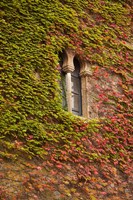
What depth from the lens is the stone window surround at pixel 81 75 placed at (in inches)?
286

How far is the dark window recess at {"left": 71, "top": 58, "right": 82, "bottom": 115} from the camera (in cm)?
748

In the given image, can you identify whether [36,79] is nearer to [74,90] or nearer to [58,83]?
[58,83]

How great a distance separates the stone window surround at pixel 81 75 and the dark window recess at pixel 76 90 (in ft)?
0.25

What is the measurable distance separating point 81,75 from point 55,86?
963 millimetres

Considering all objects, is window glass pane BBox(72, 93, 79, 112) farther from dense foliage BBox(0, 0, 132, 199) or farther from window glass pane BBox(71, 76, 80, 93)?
dense foliage BBox(0, 0, 132, 199)

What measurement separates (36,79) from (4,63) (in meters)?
0.65

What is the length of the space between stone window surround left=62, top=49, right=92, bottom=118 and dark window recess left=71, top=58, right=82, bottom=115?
3.1 inches

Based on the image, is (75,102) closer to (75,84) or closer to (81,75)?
(75,84)

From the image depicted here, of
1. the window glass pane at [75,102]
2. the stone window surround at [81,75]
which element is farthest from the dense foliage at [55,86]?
the window glass pane at [75,102]

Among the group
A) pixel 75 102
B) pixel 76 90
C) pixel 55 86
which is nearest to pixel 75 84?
pixel 76 90

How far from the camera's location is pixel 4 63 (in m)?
6.43

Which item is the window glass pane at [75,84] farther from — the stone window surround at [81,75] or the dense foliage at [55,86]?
the dense foliage at [55,86]

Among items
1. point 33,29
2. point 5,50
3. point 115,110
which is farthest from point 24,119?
point 115,110

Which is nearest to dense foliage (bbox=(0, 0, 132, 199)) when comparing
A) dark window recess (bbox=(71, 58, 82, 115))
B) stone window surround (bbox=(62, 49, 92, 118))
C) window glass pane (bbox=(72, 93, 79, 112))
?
stone window surround (bbox=(62, 49, 92, 118))
